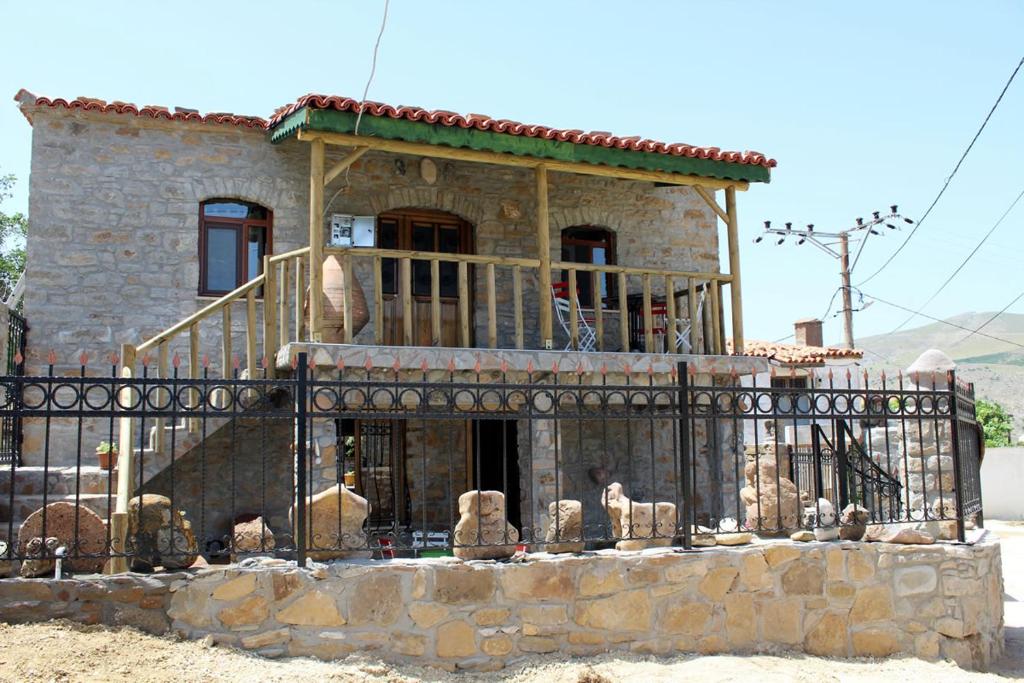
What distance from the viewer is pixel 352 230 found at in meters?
11.1

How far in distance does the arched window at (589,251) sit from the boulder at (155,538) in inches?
314

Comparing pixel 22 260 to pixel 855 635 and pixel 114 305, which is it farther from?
pixel 855 635

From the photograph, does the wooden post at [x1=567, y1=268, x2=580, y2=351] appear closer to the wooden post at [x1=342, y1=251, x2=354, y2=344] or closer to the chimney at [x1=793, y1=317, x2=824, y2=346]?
the wooden post at [x1=342, y1=251, x2=354, y2=344]

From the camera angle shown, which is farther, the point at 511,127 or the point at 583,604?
the point at 511,127

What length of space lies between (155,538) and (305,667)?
1074 mm

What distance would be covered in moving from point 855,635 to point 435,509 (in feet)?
20.6

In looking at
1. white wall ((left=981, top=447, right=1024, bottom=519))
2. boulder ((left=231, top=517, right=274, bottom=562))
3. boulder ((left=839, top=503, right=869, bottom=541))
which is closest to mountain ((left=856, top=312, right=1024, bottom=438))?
white wall ((left=981, top=447, right=1024, bottom=519))

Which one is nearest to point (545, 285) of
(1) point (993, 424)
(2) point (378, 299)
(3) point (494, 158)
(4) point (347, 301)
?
(3) point (494, 158)

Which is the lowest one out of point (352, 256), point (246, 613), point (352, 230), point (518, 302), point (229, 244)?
point (246, 613)

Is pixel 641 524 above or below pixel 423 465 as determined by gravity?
below

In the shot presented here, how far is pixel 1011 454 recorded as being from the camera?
730 inches

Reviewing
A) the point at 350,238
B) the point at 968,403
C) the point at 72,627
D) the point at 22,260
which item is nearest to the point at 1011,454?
the point at 968,403

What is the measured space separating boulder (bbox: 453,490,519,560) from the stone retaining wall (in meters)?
0.16

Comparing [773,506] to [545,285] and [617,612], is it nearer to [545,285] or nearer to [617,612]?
[617,612]
